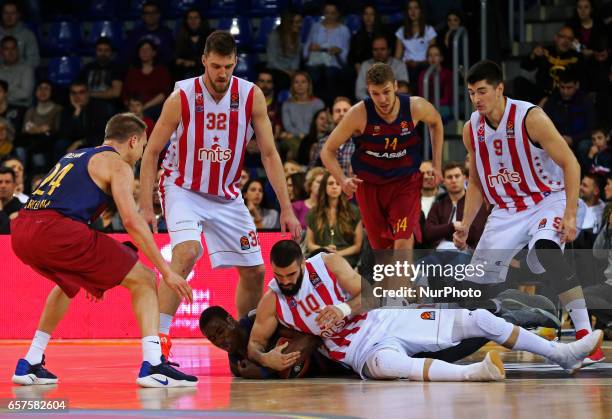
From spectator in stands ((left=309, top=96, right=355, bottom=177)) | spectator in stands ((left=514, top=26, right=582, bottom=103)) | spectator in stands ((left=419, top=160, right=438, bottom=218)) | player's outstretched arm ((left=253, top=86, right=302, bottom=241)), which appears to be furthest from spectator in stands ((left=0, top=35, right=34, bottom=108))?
player's outstretched arm ((left=253, top=86, right=302, bottom=241))

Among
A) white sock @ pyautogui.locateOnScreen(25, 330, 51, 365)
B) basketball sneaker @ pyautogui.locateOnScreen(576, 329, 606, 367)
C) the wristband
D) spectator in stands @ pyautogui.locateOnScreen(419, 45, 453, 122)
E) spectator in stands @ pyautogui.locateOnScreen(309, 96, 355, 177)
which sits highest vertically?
spectator in stands @ pyautogui.locateOnScreen(419, 45, 453, 122)

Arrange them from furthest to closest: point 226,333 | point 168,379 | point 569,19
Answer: point 569,19
point 226,333
point 168,379

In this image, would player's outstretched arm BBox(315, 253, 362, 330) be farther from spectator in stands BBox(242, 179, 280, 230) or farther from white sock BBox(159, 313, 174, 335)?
spectator in stands BBox(242, 179, 280, 230)

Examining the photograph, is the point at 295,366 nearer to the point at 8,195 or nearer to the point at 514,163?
the point at 514,163

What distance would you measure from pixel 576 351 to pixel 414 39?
809 centimetres

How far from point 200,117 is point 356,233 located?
3930 millimetres

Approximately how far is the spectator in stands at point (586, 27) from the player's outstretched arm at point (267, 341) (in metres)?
7.88

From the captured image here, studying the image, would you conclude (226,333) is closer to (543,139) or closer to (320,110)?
(543,139)

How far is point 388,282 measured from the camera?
10188 mm

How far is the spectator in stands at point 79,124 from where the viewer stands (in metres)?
15.5

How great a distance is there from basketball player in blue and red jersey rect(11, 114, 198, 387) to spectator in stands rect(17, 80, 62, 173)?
811 cm

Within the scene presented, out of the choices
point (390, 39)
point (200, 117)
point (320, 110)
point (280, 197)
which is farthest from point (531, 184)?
point (390, 39)

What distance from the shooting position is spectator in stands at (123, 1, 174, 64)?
16.6 meters

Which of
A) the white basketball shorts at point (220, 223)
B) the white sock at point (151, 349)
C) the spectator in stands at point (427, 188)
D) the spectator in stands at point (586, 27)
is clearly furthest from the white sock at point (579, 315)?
the spectator in stands at point (586, 27)
